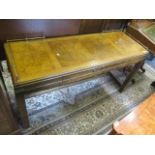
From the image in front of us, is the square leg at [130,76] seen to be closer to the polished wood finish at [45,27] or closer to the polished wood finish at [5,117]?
the polished wood finish at [45,27]

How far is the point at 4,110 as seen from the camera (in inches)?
45.4

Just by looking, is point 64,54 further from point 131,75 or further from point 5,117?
point 131,75

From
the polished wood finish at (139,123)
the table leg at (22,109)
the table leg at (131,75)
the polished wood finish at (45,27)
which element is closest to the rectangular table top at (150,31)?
the table leg at (131,75)

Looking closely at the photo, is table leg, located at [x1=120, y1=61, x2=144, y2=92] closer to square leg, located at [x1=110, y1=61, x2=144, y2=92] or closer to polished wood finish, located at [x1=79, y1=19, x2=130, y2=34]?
square leg, located at [x1=110, y1=61, x2=144, y2=92]

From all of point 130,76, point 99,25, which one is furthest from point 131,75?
point 99,25

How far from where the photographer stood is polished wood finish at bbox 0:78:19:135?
1084 millimetres

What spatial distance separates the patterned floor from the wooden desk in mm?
277

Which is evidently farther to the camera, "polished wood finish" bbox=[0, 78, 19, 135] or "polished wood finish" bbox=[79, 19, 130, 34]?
"polished wood finish" bbox=[79, 19, 130, 34]

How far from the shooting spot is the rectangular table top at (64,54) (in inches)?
47.9

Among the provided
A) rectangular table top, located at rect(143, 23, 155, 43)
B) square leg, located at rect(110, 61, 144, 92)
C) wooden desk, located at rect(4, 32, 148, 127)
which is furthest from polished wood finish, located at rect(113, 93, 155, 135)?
rectangular table top, located at rect(143, 23, 155, 43)
